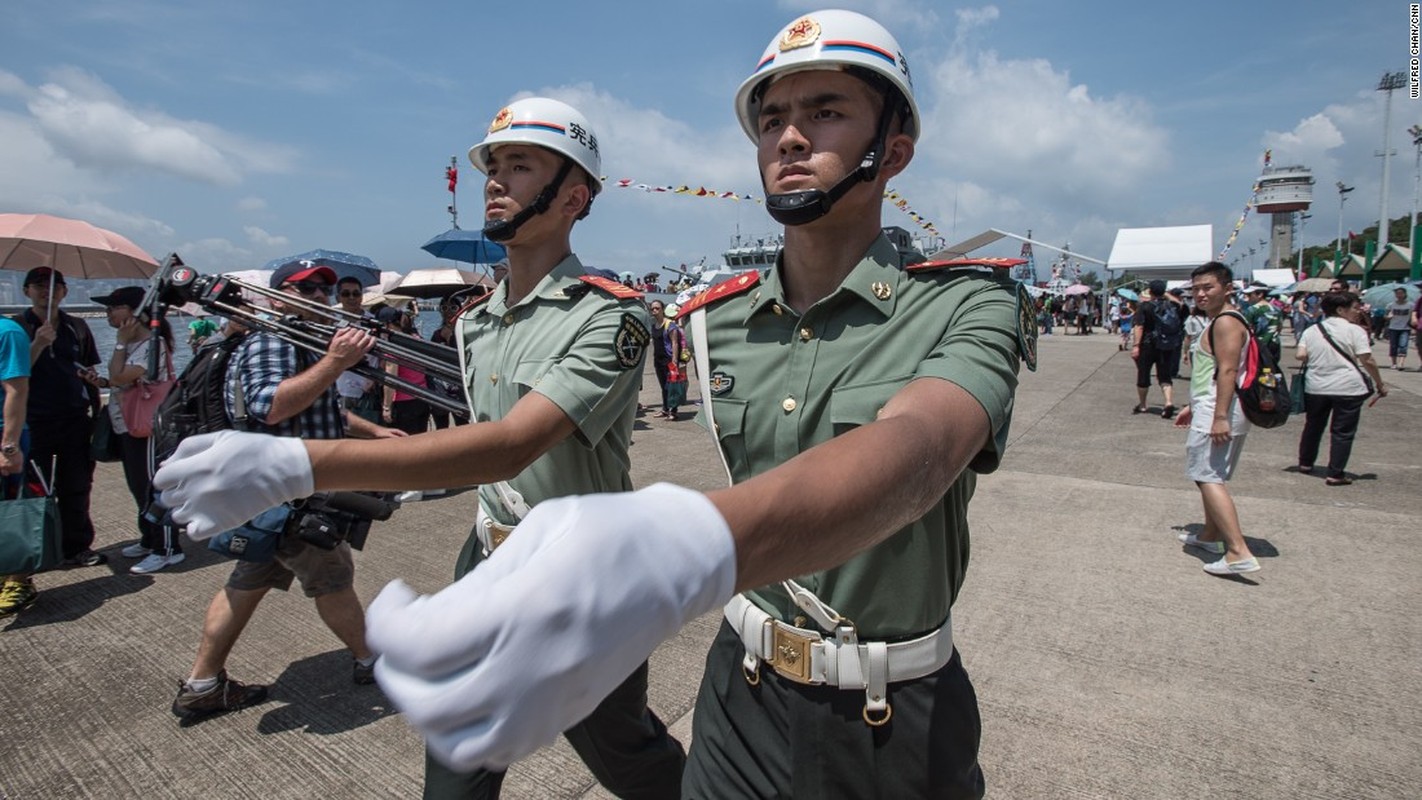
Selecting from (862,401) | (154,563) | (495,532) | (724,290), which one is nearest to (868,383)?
(862,401)

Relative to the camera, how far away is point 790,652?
1.56 meters

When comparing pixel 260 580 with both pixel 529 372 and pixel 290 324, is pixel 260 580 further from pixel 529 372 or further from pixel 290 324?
pixel 529 372

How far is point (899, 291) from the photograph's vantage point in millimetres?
1611

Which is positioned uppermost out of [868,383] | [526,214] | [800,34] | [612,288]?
[800,34]

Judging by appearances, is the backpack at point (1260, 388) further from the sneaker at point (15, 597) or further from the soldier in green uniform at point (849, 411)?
the sneaker at point (15, 597)

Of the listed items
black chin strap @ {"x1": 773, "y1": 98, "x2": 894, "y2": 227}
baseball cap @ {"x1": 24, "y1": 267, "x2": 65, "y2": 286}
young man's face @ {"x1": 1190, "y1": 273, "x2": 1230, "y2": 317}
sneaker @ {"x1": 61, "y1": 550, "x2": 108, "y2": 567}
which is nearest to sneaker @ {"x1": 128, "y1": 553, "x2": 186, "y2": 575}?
sneaker @ {"x1": 61, "y1": 550, "x2": 108, "y2": 567}

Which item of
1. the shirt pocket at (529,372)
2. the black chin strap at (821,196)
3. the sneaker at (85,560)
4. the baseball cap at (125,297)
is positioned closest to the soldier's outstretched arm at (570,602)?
the black chin strap at (821,196)

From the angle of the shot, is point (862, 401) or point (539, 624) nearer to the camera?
point (539, 624)

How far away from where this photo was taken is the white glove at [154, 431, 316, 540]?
4.66 feet

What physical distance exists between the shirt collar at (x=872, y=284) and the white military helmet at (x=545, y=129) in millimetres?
1152

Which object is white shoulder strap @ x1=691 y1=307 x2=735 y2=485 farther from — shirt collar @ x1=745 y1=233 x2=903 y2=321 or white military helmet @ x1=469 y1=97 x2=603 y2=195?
white military helmet @ x1=469 y1=97 x2=603 y2=195

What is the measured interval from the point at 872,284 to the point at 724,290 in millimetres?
404

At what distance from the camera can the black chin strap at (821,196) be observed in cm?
156

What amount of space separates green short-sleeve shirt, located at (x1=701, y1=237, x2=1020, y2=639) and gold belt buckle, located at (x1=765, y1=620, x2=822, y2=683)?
0.15ft
